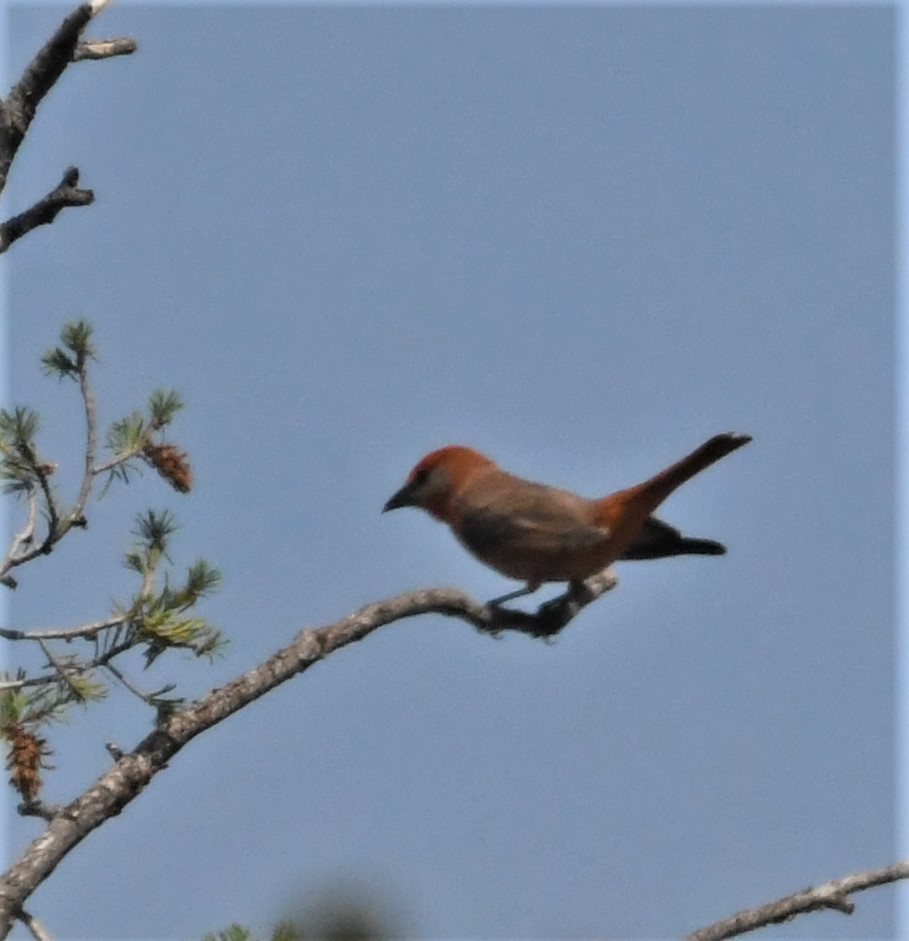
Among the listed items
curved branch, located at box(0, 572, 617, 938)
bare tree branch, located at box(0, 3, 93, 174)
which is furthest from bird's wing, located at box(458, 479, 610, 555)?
bare tree branch, located at box(0, 3, 93, 174)

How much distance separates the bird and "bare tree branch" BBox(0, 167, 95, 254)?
7.59 feet

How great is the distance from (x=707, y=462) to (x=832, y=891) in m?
2.30

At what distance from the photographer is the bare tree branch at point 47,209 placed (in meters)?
3.93

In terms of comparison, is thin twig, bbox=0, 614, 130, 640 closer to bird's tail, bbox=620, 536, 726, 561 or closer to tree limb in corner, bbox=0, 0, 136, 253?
tree limb in corner, bbox=0, 0, 136, 253

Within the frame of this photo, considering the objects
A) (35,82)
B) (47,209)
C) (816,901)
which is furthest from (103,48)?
(816,901)

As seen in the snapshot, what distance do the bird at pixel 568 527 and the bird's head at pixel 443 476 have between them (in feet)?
0.37

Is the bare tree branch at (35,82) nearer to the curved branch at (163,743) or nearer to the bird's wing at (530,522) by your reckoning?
the curved branch at (163,743)

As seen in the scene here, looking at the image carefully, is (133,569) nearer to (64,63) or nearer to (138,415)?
(138,415)

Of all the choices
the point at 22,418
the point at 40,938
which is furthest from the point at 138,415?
the point at 40,938

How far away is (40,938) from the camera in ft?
11.1

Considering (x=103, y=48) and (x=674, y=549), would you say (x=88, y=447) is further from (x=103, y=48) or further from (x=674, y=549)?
(x=674, y=549)

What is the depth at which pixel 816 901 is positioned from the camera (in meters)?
3.83

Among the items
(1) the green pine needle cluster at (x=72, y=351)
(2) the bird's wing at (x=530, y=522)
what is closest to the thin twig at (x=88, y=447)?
(1) the green pine needle cluster at (x=72, y=351)

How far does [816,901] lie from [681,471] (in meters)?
2.34
